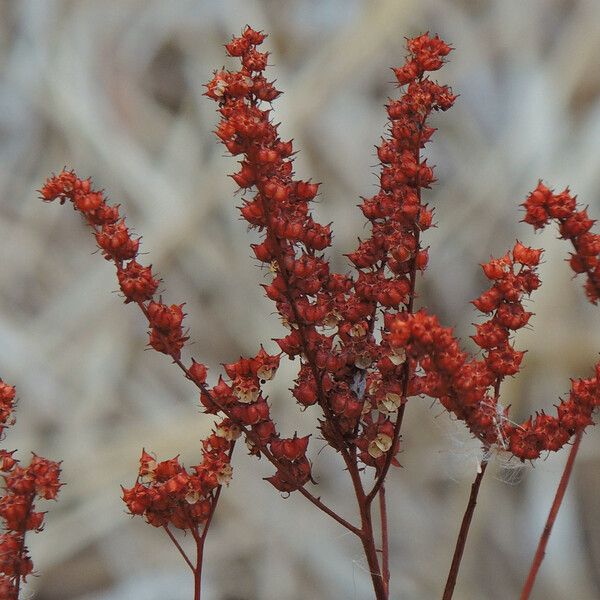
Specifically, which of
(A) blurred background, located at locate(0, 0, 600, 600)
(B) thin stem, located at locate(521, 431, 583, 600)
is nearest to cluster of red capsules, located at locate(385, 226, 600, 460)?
(B) thin stem, located at locate(521, 431, 583, 600)

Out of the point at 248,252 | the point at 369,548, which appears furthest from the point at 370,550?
the point at 248,252

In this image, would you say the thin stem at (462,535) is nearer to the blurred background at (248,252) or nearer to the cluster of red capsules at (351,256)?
the cluster of red capsules at (351,256)

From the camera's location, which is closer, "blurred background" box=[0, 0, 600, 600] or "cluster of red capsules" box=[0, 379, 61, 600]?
"cluster of red capsules" box=[0, 379, 61, 600]

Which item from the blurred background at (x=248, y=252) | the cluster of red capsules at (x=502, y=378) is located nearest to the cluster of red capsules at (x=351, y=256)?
the cluster of red capsules at (x=502, y=378)

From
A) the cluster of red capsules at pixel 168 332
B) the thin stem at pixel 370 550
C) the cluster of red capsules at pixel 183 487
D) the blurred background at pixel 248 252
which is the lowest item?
the thin stem at pixel 370 550

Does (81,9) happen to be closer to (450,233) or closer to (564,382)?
(450,233)

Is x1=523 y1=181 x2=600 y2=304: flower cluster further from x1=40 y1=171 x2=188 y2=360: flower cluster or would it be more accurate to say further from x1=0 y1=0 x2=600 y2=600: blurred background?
A: x1=0 y1=0 x2=600 y2=600: blurred background

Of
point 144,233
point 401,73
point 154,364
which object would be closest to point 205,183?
point 144,233
